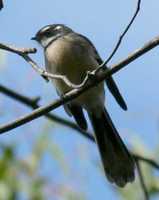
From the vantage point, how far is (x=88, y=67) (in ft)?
14.5

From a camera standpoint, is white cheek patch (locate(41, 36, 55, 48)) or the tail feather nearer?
the tail feather

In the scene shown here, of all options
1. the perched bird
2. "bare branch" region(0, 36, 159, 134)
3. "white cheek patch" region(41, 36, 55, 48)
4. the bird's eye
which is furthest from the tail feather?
"bare branch" region(0, 36, 159, 134)

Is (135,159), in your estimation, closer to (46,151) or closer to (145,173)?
(145,173)

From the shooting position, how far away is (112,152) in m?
4.67

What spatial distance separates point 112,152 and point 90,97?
1.45ft

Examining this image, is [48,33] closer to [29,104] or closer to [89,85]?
[29,104]

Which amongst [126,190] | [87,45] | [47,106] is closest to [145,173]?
[126,190]

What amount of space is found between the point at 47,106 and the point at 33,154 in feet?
4.36

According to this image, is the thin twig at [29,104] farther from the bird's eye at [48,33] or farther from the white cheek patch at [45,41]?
the bird's eye at [48,33]

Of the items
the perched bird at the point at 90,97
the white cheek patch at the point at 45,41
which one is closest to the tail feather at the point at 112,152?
the perched bird at the point at 90,97

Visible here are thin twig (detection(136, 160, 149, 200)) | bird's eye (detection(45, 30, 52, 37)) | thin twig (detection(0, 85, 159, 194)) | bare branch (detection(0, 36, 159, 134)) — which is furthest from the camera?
bird's eye (detection(45, 30, 52, 37))

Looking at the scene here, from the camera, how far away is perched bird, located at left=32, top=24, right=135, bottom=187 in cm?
438

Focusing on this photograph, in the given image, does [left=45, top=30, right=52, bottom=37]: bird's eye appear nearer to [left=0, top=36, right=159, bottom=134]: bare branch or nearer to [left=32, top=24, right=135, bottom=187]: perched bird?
[left=32, top=24, right=135, bottom=187]: perched bird

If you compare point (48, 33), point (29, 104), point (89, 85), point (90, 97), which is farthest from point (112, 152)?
point (89, 85)
